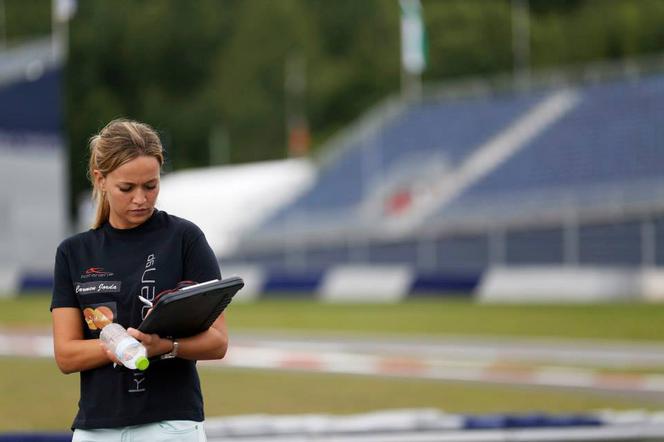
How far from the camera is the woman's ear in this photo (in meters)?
4.00

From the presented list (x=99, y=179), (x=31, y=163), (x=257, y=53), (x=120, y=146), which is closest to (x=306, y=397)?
(x=99, y=179)

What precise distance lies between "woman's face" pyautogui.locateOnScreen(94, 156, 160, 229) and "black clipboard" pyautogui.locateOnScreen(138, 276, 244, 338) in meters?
0.32

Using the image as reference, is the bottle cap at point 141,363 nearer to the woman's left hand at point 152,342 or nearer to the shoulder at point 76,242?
the woman's left hand at point 152,342

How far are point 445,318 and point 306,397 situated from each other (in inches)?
474

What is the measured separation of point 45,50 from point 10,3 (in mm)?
37447

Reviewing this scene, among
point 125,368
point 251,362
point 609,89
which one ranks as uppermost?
point 609,89

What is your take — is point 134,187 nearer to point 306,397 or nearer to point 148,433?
point 148,433

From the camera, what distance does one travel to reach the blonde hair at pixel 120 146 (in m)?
3.93

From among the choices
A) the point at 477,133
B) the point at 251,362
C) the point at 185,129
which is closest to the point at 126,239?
the point at 251,362

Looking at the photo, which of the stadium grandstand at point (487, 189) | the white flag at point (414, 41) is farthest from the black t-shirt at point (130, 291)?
the white flag at point (414, 41)

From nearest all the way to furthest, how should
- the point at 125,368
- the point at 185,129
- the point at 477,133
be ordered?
the point at 125,368 → the point at 477,133 → the point at 185,129

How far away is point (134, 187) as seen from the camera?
13.0 ft

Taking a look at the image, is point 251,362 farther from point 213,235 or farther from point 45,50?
point 213,235

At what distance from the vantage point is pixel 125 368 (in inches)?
155
